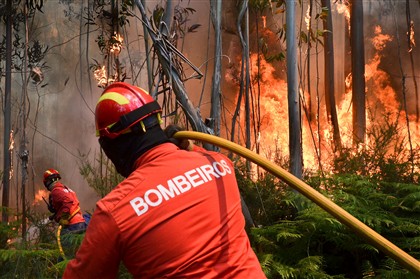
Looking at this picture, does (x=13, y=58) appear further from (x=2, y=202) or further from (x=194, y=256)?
(x=194, y=256)

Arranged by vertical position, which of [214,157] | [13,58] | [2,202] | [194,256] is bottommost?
[2,202]

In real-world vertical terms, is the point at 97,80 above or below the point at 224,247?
above

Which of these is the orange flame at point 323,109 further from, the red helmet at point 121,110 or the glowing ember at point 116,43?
the red helmet at point 121,110

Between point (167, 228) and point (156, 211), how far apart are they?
0.07 m

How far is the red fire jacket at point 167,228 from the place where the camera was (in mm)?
1772

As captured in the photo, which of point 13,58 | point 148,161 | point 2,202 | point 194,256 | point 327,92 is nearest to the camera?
point 194,256

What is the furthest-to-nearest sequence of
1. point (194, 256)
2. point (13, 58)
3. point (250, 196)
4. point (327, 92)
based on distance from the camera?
point (327, 92), point (13, 58), point (250, 196), point (194, 256)

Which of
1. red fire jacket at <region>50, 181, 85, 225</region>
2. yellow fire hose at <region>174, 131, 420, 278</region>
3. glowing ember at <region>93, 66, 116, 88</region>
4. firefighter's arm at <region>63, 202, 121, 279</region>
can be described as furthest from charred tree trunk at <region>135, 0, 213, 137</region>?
glowing ember at <region>93, 66, 116, 88</region>

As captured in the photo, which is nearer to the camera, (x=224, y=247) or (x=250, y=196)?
(x=224, y=247)

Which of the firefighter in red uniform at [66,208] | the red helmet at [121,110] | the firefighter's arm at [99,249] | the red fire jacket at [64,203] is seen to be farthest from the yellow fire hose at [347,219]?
the red fire jacket at [64,203]

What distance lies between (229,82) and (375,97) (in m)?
2.56

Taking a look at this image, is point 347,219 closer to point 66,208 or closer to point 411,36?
point 66,208

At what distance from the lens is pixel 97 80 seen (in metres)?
8.80

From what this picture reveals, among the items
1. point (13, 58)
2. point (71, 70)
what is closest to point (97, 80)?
point (71, 70)
